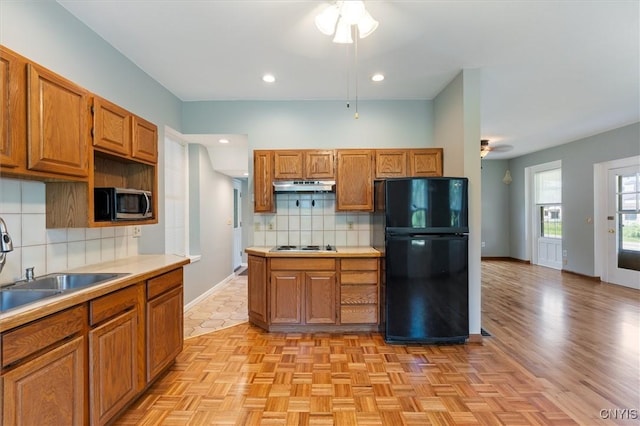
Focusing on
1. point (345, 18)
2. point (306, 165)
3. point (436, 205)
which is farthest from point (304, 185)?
point (345, 18)

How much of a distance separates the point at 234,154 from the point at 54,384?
3.73 metres

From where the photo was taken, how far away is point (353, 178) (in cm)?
346

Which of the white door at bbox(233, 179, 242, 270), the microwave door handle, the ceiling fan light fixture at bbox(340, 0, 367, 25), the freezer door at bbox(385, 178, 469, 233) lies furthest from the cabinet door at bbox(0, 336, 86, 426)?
the white door at bbox(233, 179, 242, 270)

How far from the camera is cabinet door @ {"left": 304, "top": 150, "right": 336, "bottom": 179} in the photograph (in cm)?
346

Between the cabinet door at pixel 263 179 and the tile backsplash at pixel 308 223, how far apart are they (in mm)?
278

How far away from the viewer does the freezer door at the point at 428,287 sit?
2.81 metres

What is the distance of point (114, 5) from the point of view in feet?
6.64

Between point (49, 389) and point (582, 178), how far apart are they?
7.77m

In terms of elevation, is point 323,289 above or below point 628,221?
below

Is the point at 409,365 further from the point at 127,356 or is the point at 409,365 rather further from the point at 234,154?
the point at 234,154

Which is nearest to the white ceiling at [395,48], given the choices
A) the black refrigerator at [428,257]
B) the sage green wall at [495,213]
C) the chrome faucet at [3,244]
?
the black refrigerator at [428,257]

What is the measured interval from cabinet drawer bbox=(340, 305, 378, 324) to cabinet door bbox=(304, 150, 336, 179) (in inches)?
59.1

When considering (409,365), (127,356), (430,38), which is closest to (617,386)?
(409,365)

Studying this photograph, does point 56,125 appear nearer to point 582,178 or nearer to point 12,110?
point 12,110
